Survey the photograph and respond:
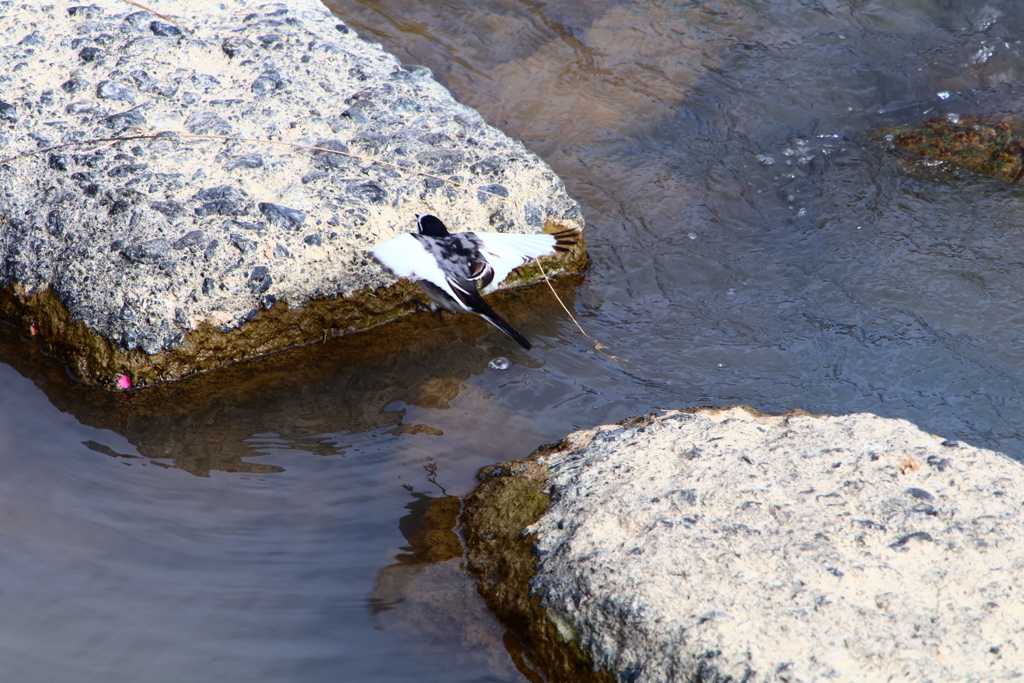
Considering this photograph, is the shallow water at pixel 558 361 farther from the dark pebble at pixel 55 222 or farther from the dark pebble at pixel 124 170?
the dark pebble at pixel 124 170

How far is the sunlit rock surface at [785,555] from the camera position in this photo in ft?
5.88

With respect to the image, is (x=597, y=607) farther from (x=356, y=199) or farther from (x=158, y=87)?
(x=158, y=87)

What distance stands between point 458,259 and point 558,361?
65cm

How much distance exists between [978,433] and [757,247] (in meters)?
1.48

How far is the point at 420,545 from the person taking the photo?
251cm

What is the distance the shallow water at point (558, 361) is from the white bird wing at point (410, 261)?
44cm

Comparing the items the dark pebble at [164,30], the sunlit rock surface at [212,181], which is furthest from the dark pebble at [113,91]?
the dark pebble at [164,30]

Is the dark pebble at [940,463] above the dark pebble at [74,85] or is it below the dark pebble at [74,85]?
below

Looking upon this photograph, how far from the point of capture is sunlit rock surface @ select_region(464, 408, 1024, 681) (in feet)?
5.88

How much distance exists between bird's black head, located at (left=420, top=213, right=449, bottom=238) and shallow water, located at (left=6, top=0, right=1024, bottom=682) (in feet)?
1.64

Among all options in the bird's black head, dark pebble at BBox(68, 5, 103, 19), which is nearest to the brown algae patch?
the bird's black head

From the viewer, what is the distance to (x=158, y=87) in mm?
3758

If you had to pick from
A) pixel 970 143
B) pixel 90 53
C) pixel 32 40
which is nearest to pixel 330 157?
pixel 90 53

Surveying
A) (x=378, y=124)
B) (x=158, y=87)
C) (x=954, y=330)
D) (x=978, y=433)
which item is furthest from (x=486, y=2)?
(x=978, y=433)
